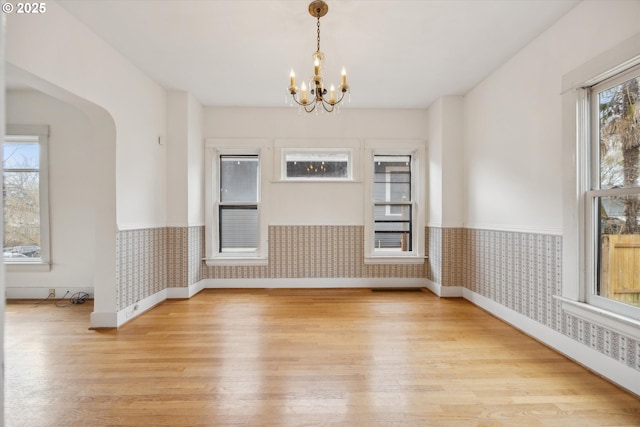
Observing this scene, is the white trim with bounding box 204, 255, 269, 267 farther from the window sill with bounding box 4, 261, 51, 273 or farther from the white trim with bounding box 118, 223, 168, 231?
the window sill with bounding box 4, 261, 51, 273

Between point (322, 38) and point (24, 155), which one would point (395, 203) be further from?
point (24, 155)

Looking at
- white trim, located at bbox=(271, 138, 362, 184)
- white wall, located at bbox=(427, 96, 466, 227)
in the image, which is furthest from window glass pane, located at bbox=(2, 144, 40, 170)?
white wall, located at bbox=(427, 96, 466, 227)

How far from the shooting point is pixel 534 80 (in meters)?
2.81

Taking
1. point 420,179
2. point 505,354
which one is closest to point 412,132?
point 420,179

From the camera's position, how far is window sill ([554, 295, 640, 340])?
6.25 feet

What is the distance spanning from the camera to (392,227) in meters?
4.72

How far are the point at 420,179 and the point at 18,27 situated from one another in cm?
436

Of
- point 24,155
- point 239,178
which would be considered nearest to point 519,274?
point 239,178

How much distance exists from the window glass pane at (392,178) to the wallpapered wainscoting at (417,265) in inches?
26.9

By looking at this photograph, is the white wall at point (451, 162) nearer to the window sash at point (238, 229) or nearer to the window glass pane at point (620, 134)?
the window glass pane at point (620, 134)

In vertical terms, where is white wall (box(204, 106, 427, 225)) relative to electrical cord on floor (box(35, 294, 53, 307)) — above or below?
above

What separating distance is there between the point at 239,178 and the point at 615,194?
13.5ft

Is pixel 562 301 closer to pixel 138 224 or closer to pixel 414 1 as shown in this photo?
pixel 414 1
